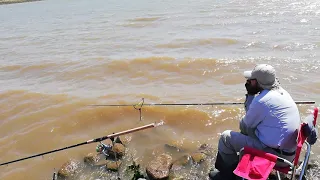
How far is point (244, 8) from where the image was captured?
24.0 m

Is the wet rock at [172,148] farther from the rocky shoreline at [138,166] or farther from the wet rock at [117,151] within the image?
the wet rock at [117,151]

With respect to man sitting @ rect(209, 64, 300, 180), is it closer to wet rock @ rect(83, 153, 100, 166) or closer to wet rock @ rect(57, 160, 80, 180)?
wet rock @ rect(83, 153, 100, 166)

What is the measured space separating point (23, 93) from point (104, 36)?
28.2ft

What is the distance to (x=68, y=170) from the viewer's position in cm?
634

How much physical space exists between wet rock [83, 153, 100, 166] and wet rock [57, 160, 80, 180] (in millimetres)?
172

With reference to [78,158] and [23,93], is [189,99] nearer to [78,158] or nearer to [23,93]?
[78,158]

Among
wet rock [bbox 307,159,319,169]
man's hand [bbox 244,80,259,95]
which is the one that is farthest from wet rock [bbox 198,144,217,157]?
man's hand [bbox 244,80,259,95]

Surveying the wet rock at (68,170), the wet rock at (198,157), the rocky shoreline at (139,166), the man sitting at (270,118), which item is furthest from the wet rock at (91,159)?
the man sitting at (270,118)

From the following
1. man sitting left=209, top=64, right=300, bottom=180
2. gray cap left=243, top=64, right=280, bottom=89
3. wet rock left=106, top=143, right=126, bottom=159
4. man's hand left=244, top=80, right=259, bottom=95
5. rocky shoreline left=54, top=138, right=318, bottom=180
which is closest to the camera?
man sitting left=209, top=64, right=300, bottom=180

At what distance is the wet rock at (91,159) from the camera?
6.54 m

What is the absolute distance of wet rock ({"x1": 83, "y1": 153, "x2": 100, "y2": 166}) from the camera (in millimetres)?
6543

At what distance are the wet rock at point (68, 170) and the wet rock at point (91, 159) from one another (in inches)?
6.8

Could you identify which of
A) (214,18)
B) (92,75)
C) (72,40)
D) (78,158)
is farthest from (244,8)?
(78,158)

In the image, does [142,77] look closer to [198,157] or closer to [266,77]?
[198,157]
